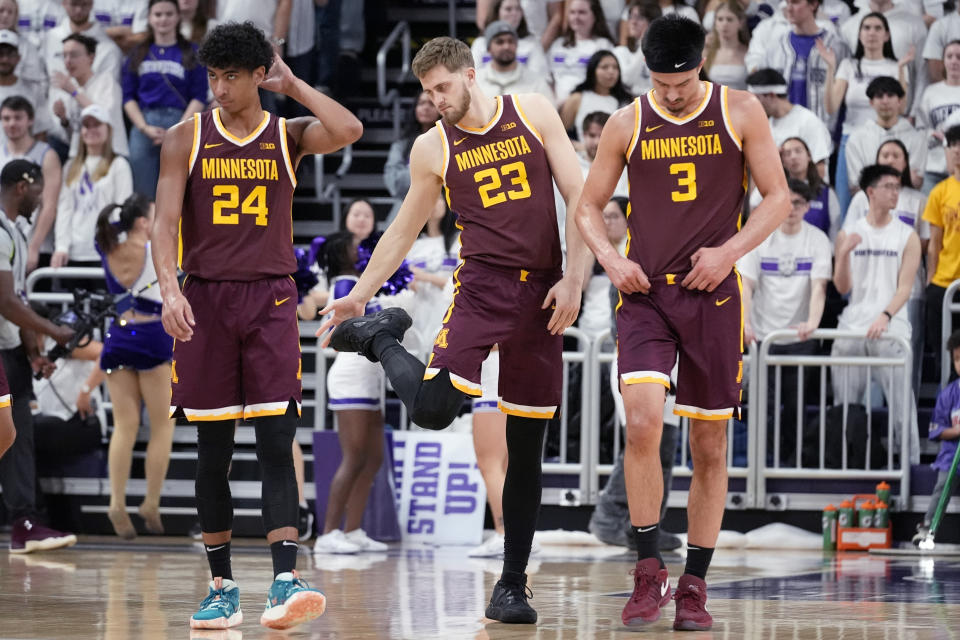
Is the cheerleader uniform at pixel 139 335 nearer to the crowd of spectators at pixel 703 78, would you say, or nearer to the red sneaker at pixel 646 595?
the crowd of spectators at pixel 703 78

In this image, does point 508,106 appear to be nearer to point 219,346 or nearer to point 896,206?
point 219,346

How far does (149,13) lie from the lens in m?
13.2

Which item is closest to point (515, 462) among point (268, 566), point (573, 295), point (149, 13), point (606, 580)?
point (573, 295)

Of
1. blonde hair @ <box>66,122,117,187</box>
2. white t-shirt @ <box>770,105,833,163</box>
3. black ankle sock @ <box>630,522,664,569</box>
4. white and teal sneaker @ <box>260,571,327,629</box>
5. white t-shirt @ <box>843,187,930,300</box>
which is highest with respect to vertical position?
white t-shirt @ <box>770,105,833,163</box>

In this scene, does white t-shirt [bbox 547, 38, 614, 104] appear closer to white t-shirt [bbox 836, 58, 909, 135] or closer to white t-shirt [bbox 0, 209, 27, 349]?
white t-shirt [bbox 836, 58, 909, 135]

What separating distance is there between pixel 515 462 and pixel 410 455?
470 centimetres

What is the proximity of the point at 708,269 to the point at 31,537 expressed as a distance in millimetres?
5483

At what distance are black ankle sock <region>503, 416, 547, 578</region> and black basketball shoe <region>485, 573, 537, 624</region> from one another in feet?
0.21

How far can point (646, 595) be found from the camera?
5.39 m

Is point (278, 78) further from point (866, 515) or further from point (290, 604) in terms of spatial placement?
point (866, 515)

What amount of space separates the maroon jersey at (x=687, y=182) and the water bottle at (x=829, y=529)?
495 centimetres

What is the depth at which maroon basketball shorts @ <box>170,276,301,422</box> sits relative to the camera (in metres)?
5.49

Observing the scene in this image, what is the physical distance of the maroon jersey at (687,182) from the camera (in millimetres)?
5504

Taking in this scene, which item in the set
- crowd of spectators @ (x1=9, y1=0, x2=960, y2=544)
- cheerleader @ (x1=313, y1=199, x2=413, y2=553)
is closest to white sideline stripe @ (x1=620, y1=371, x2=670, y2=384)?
cheerleader @ (x1=313, y1=199, x2=413, y2=553)
